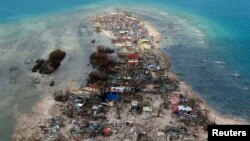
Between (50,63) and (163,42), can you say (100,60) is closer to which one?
(50,63)

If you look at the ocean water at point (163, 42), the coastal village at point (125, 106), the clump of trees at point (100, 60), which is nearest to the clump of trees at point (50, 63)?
the ocean water at point (163, 42)

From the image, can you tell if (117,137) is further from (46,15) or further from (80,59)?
(46,15)

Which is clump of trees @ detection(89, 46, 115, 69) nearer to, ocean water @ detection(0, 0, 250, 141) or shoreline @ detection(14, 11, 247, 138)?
ocean water @ detection(0, 0, 250, 141)

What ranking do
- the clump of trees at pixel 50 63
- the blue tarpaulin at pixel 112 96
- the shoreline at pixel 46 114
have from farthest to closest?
the clump of trees at pixel 50 63
the blue tarpaulin at pixel 112 96
the shoreline at pixel 46 114

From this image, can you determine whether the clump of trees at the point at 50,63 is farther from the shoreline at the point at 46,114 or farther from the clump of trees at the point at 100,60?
the shoreline at the point at 46,114

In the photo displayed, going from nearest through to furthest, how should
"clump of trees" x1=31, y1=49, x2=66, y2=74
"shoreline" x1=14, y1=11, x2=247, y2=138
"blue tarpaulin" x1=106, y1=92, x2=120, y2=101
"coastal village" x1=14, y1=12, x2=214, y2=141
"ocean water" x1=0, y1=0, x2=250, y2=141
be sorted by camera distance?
1. "coastal village" x1=14, y1=12, x2=214, y2=141
2. "shoreline" x1=14, y1=11, x2=247, y2=138
3. "blue tarpaulin" x1=106, y1=92, x2=120, y2=101
4. "ocean water" x1=0, y1=0, x2=250, y2=141
5. "clump of trees" x1=31, y1=49, x2=66, y2=74

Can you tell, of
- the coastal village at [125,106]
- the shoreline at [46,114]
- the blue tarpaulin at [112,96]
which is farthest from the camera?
the blue tarpaulin at [112,96]

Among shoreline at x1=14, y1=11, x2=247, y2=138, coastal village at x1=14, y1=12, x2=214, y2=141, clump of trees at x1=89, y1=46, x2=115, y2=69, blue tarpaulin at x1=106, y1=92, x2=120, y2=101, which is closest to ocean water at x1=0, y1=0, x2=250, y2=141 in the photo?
shoreline at x1=14, y1=11, x2=247, y2=138
